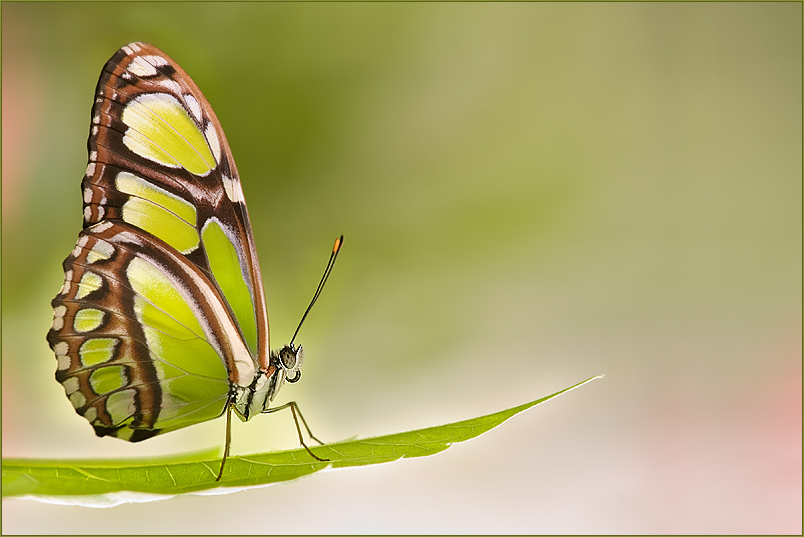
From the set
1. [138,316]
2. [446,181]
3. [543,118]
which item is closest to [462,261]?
[446,181]

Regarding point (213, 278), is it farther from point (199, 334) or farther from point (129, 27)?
point (129, 27)

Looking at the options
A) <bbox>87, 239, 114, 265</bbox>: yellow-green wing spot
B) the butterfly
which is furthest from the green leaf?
<bbox>87, 239, 114, 265</bbox>: yellow-green wing spot

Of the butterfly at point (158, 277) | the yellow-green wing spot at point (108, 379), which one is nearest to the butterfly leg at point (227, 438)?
the butterfly at point (158, 277)

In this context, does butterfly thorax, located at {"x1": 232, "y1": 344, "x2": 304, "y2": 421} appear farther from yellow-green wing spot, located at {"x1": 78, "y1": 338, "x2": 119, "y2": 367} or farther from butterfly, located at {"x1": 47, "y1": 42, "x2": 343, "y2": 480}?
yellow-green wing spot, located at {"x1": 78, "y1": 338, "x2": 119, "y2": 367}

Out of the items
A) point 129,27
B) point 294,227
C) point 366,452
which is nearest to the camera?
point 366,452

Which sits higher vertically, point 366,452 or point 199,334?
point 199,334

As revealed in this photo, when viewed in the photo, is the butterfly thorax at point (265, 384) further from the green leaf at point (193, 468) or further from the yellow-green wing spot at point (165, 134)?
the yellow-green wing spot at point (165, 134)
